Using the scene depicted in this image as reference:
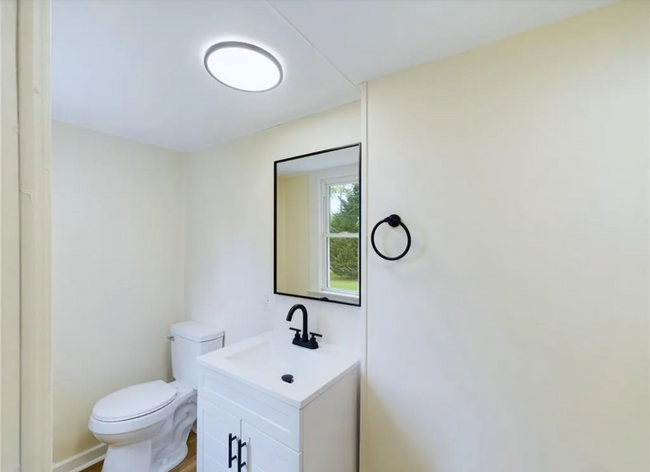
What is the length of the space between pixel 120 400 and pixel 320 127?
2.05 meters

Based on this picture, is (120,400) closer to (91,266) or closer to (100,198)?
(91,266)

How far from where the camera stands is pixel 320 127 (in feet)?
5.45

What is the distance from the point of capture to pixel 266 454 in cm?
118

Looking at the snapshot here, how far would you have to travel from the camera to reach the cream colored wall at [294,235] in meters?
1.71

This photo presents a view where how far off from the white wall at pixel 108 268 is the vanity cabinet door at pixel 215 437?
1.05 m

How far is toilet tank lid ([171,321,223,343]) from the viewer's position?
2031mm

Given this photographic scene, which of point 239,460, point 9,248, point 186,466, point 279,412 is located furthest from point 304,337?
point 9,248

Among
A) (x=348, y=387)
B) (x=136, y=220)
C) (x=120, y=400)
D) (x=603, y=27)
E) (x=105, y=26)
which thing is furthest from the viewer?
(x=136, y=220)

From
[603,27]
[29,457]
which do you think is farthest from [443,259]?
[29,457]

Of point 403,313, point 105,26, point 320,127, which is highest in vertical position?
point 105,26

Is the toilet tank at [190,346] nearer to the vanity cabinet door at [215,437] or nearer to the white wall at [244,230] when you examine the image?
the white wall at [244,230]

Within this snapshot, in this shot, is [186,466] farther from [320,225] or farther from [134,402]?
[320,225]

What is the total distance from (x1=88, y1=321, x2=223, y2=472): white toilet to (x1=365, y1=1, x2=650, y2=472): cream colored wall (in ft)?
4.29

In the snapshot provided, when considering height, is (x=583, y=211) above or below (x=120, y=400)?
above
